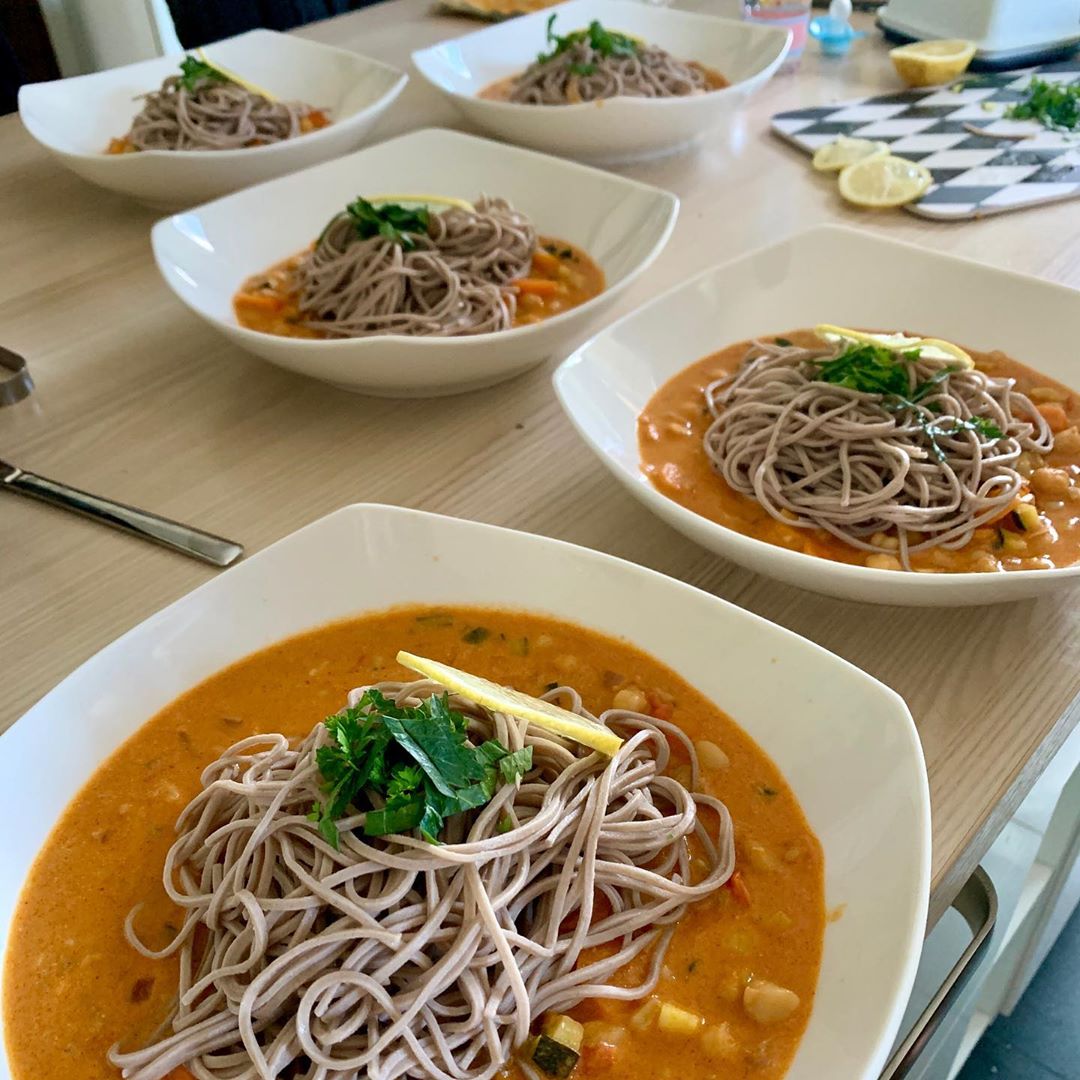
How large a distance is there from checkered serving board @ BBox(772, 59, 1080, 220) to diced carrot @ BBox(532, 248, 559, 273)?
2.72 ft

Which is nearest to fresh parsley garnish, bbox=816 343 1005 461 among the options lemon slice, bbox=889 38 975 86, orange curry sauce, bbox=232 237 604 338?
orange curry sauce, bbox=232 237 604 338

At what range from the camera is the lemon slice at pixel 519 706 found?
0.90 metres

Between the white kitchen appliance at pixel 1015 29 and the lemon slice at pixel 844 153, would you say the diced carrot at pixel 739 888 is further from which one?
the white kitchen appliance at pixel 1015 29

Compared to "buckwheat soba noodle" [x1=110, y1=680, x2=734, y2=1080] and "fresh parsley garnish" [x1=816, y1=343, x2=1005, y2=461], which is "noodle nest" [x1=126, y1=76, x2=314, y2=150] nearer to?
"fresh parsley garnish" [x1=816, y1=343, x2=1005, y2=461]

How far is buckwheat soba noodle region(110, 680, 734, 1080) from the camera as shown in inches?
31.8

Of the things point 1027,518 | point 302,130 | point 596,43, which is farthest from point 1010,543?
point 302,130

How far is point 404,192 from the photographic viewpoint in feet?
6.97

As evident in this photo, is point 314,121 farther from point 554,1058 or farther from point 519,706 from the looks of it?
point 554,1058

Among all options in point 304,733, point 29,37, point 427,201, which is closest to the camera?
point 304,733

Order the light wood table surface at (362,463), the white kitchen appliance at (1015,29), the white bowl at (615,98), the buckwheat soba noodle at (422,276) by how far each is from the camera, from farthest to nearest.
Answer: the white kitchen appliance at (1015,29), the white bowl at (615,98), the buckwheat soba noodle at (422,276), the light wood table surface at (362,463)

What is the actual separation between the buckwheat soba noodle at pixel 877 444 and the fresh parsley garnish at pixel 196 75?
63.2 inches

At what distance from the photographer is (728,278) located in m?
1.67

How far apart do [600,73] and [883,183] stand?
75cm

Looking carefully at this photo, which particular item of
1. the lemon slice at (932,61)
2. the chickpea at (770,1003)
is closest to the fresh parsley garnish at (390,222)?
the chickpea at (770,1003)
